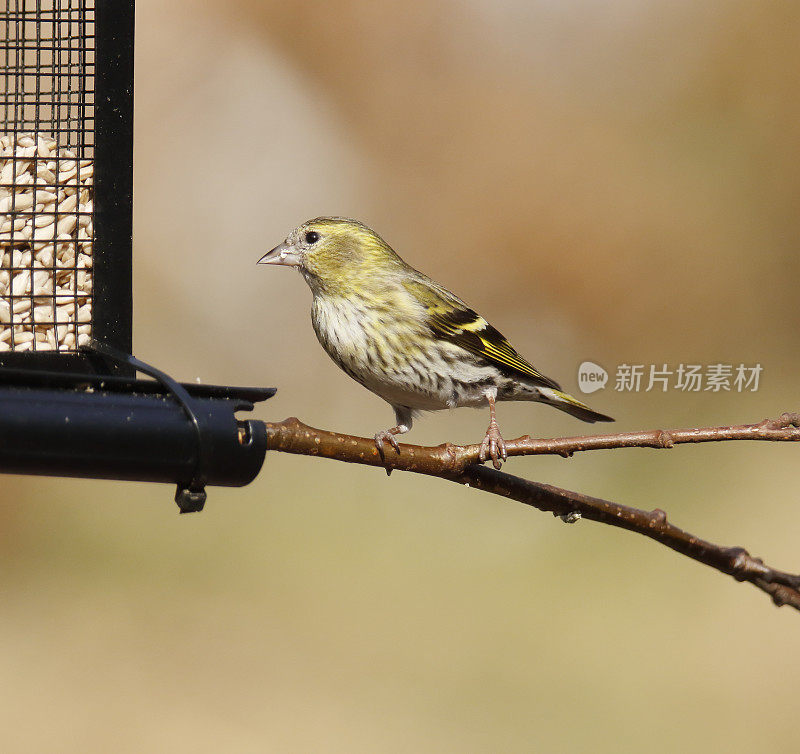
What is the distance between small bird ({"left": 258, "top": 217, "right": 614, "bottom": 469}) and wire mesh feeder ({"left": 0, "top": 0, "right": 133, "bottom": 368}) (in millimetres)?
1008

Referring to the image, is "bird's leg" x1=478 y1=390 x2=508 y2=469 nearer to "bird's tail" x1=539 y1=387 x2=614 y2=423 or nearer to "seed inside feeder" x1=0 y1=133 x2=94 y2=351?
"bird's tail" x1=539 y1=387 x2=614 y2=423

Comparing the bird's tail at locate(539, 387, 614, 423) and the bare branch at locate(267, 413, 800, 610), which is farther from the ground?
the bird's tail at locate(539, 387, 614, 423)

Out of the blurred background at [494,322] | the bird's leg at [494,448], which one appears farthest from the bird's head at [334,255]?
the blurred background at [494,322]

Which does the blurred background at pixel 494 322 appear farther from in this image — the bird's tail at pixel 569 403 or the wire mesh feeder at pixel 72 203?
the wire mesh feeder at pixel 72 203

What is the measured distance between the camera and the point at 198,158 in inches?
335

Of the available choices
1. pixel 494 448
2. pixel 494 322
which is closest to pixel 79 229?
pixel 494 448

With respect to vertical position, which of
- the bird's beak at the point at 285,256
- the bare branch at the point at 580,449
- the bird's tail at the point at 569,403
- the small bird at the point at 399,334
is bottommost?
the bare branch at the point at 580,449

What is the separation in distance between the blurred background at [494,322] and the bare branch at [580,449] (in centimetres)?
437

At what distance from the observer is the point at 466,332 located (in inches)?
167

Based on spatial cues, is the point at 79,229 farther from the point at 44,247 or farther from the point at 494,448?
the point at 494,448

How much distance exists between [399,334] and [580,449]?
1389mm

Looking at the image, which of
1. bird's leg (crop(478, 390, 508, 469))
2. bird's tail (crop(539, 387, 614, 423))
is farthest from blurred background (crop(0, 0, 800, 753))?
bird's leg (crop(478, 390, 508, 469))

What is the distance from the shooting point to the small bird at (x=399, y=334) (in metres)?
4.04

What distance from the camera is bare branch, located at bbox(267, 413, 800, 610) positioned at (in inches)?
106
